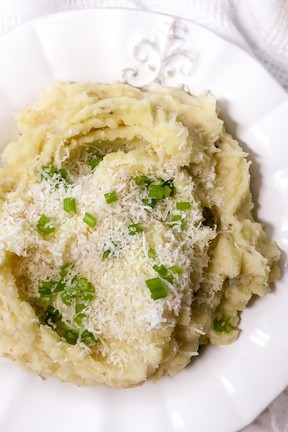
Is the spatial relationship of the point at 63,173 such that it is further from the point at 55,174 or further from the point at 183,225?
the point at 183,225

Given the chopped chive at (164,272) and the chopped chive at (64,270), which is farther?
the chopped chive at (64,270)

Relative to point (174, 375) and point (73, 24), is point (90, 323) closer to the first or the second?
point (174, 375)

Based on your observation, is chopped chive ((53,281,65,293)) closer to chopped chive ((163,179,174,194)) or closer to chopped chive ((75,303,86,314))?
chopped chive ((75,303,86,314))

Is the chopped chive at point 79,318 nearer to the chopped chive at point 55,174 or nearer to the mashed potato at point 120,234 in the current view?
the mashed potato at point 120,234

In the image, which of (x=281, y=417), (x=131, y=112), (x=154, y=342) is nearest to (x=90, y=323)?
(x=154, y=342)

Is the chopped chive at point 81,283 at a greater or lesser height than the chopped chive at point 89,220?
lesser

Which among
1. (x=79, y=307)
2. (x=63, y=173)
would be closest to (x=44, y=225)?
(x=63, y=173)

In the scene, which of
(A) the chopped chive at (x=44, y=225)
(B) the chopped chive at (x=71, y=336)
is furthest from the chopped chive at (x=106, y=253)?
(B) the chopped chive at (x=71, y=336)
